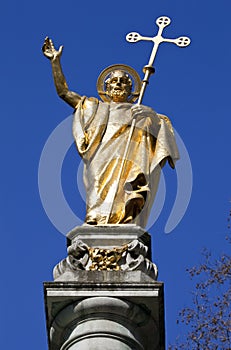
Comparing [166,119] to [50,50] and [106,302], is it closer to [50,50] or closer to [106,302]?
[50,50]

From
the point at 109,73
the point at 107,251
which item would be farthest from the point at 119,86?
the point at 107,251

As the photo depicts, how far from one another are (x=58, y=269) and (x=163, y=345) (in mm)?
1437

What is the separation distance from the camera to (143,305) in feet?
51.3

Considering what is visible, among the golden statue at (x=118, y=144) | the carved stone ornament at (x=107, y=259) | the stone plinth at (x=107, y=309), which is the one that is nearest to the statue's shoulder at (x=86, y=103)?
the golden statue at (x=118, y=144)

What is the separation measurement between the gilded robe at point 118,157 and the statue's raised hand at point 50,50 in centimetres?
68

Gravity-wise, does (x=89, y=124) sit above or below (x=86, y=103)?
below

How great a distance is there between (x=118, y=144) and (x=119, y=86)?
1.15 meters

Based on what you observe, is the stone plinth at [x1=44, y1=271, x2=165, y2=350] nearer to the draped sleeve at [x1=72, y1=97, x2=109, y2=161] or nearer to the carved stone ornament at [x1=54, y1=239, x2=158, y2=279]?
the carved stone ornament at [x1=54, y1=239, x2=158, y2=279]

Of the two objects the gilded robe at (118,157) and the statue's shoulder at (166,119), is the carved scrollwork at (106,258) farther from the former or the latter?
the statue's shoulder at (166,119)

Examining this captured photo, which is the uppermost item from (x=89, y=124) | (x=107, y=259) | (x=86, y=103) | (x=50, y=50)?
(x=50, y=50)

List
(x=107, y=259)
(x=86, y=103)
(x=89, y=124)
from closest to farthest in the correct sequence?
(x=107, y=259)
(x=89, y=124)
(x=86, y=103)

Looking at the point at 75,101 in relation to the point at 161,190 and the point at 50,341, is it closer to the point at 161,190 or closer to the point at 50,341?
the point at 161,190

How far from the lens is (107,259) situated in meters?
16.0

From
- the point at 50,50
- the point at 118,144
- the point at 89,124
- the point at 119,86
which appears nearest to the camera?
the point at 118,144
